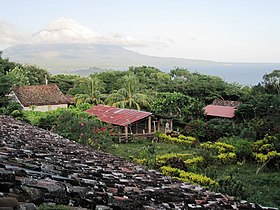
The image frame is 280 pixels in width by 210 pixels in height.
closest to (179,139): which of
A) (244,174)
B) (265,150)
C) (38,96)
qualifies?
(265,150)

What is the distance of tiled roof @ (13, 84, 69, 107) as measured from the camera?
31391 mm

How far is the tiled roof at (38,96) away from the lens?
31.4 meters

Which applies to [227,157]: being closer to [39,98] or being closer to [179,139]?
[179,139]

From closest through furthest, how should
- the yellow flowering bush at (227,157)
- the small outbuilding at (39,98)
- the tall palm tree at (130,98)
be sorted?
1. the yellow flowering bush at (227,157)
2. the small outbuilding at (39,98)
3. the tall palm tree at (130,98)

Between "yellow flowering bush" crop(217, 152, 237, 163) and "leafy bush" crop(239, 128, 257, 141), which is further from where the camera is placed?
"leafy bush" crop(239, 128, 257, 141)

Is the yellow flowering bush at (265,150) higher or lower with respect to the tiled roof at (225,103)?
lower

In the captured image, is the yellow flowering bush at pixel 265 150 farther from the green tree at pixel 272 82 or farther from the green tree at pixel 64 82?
the green tree at pixel 64 82

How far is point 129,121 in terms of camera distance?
24906 mm

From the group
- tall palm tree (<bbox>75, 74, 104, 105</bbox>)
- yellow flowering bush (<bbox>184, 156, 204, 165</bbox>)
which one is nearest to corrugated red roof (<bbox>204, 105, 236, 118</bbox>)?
tall palm tree (<bbox>75, 74, 104, 105</bbox>)

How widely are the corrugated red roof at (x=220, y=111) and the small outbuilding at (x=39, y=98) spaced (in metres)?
12.9

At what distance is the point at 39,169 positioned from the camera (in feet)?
13.3

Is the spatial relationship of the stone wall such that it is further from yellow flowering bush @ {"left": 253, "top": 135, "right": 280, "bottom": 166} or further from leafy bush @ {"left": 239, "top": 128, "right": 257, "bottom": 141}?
leafy bush @ {"left": 239, "top": 128, "right": 257, "bottom": 141}

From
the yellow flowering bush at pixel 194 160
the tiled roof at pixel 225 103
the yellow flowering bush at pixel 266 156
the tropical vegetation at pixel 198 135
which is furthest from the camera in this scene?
the tiled roof at pixel 225 103

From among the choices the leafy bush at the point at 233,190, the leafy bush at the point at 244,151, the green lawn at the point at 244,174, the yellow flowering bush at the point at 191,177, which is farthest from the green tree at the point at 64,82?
the leafy bush at the point at 233,190
